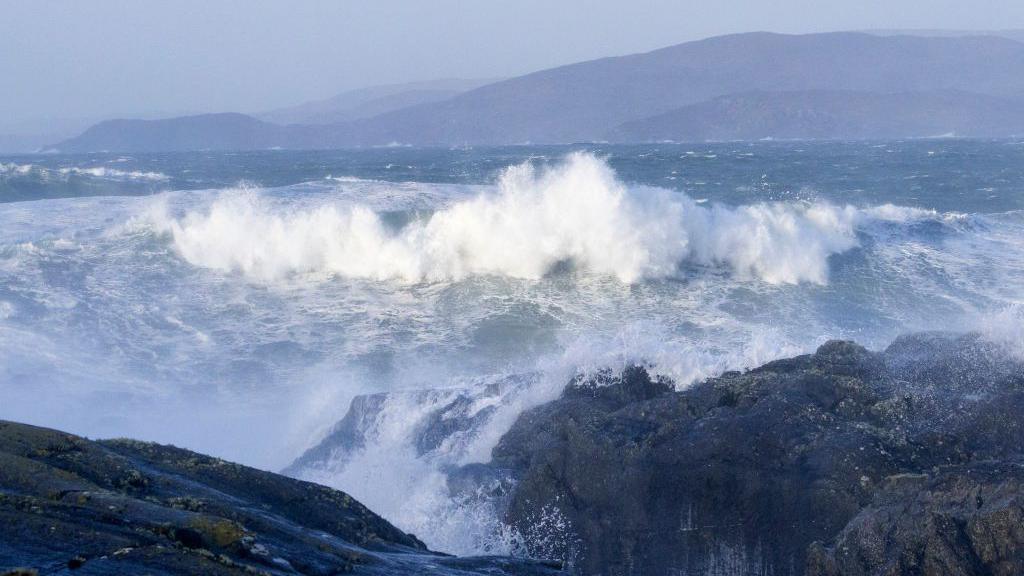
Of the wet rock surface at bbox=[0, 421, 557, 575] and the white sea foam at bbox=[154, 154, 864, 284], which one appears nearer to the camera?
the wet rock surface at bbox=[0, 421, 557, 575]

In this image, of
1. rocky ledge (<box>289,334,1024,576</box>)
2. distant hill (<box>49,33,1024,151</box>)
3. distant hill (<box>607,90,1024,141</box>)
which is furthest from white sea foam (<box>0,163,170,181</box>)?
distant hill (<box>607,90,1024,141</box>)

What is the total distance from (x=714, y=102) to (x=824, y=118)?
11.3m

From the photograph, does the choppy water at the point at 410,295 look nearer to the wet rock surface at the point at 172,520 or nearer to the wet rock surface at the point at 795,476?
the wet rock surface at the point at 795,476

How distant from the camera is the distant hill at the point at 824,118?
305 ft

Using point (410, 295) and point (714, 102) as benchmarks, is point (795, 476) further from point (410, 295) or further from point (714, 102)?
point (714, 102)

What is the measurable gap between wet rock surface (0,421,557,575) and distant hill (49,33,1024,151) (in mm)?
89577

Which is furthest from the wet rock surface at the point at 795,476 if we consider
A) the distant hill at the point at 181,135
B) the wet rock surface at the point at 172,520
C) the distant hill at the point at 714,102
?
the distant hill at the point at 181,135

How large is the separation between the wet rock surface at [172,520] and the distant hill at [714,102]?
89.6 meters

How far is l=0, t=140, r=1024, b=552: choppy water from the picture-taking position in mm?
13492

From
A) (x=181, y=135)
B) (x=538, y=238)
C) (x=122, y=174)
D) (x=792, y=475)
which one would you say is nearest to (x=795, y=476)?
(x=792, y=475)

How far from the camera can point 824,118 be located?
96.4 metres

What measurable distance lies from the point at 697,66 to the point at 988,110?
53.3 metres

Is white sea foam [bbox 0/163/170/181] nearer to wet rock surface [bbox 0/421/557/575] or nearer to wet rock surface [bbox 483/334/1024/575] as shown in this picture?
wet rock surface [bbox 483/334/1024/575]

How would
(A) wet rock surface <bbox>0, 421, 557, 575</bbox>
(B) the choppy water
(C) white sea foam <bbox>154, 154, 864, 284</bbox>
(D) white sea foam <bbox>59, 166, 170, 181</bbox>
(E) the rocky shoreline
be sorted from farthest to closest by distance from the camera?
(D) white sea foam <bbox>59, 166, 170, 181</bbox>, (C) white sea foam <bbox>154, 154, 864, 284</bbox>, (B) the choppy water, (E) the rocky shoreline, (A) wet rock surface <bbox>0, 421, 557, 575</bbox>
